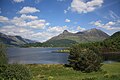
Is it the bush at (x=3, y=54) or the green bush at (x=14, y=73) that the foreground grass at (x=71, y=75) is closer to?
the bush at (x=3, y=54)

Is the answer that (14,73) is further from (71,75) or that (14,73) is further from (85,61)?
(85,61)

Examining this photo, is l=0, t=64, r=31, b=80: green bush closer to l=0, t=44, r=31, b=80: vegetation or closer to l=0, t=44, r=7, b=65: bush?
l=0, t=44, r=31, b=80: vegetation

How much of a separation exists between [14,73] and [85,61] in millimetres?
35442

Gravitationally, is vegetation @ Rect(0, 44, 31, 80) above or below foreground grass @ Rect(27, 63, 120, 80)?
above

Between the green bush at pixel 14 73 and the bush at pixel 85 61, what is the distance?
101ft

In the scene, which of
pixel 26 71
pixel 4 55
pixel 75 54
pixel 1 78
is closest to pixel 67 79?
pixel 26 71

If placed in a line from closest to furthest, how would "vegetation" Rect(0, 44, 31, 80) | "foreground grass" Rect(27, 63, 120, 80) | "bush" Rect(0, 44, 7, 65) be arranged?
"vegetation" Rect(0, 44, 31, 80), "foreground grass" Rect(27, 63, 120, 80), "bush" Rect(0, 44, 7, 65)

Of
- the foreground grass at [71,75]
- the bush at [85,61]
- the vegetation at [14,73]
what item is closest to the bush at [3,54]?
the foreground grass at [71,75]

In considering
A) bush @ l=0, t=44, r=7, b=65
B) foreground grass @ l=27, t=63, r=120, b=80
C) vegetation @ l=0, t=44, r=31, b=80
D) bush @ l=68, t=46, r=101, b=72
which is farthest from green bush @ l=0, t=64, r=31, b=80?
bush @ l=68, t=46, r=101, b=72

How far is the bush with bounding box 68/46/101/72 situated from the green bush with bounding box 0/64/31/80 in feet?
101

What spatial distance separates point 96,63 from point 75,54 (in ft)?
38.1

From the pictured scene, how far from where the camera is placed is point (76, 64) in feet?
236

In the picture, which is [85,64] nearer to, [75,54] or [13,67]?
[75,54]

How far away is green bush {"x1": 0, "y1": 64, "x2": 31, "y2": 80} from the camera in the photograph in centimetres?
3584
